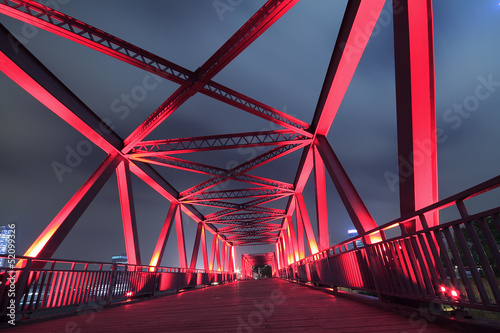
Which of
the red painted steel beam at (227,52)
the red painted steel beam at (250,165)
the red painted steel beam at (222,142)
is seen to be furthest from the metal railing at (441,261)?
the red painted steel beam at (250,165)

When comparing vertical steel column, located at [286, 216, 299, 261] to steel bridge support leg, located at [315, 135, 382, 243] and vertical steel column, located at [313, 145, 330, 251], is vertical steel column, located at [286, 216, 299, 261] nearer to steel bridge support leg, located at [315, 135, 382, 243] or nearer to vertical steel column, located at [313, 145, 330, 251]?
vertical steel column, located at [313, 145, 330, 251]

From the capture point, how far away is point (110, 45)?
7391 millimetres

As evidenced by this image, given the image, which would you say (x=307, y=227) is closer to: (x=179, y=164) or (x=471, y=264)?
(x=179, y=164)

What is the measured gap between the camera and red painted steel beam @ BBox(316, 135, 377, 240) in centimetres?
742

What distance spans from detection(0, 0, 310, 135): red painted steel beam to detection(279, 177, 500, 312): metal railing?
292 inches

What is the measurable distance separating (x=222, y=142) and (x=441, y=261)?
11.2 m

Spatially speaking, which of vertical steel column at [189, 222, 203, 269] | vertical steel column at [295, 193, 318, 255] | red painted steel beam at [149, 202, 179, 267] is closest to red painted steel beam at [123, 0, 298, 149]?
red painted steel beam at [149, 202, 179, 267]

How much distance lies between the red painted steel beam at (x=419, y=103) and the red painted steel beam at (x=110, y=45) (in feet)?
22.0

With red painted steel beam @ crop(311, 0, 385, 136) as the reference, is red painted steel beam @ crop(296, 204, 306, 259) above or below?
below

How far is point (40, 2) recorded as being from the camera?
652cm

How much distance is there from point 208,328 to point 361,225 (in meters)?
5.91

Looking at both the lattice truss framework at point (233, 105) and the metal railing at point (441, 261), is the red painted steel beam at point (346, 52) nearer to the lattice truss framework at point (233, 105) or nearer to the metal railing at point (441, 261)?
the lattice truss framework at point (233, 105)

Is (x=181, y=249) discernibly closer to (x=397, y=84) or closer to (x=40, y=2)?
(x=40, y=2)

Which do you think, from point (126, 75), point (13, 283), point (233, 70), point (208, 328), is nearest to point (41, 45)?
point (126, 75)
